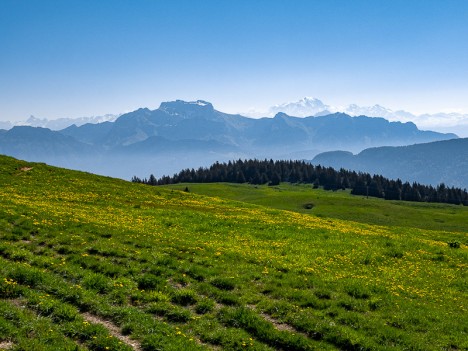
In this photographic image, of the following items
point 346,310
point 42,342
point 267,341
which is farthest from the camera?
point 346,310

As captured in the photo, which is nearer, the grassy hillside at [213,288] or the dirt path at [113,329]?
the dirt path at [113,329]

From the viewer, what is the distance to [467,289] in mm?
21422

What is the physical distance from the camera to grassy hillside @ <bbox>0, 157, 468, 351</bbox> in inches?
531

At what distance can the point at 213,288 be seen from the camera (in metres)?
17.9

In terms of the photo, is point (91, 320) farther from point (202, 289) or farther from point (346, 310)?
point (346, 310)

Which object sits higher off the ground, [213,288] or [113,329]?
[213,288]

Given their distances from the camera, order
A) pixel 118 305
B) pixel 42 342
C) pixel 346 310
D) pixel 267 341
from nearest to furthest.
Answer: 1. pixel 42 342
2. pixel 267 341
3. pixel 118 305
4. pixel 346 310

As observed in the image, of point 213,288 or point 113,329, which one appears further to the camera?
point 213,288

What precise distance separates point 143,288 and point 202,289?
2.69m

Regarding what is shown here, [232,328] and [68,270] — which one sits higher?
[68,270]

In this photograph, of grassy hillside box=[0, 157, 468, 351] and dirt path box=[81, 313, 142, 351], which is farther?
grassy hillside box=[0, 157, 468, 351]

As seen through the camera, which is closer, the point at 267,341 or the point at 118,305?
the point at 267,341

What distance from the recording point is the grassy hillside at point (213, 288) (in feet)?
44.3

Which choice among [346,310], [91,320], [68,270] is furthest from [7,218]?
[346,310]
